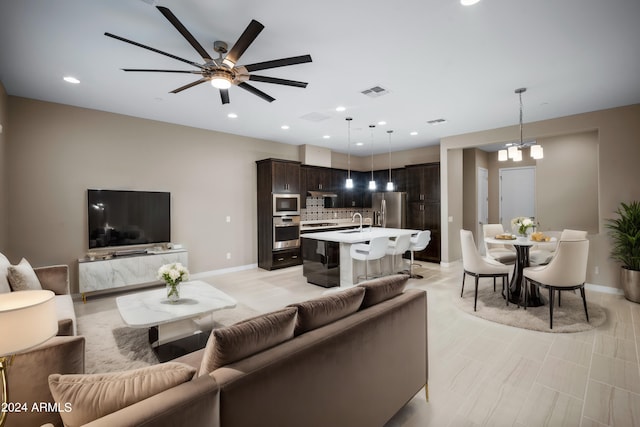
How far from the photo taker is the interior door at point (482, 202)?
771 cm

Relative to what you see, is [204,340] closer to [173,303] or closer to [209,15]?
[173,303]

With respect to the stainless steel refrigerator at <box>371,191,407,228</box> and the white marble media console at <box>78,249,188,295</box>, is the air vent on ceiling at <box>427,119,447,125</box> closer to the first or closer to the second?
the stainless steel refrigerator at <box>371,191,407,228</box>

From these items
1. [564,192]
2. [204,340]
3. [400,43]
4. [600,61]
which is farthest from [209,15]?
[564,192]

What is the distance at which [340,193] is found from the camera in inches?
315

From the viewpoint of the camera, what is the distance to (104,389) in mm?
988

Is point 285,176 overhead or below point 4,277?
overhead

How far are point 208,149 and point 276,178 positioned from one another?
4.81ft

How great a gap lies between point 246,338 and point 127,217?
459 cm

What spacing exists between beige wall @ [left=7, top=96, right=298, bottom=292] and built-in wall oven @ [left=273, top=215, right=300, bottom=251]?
0.64 meters

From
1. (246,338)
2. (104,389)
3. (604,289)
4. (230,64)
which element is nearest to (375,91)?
(230,64)

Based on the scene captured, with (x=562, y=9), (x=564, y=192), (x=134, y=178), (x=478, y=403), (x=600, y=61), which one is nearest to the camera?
(x=478, y=403)

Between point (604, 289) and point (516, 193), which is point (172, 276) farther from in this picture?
point (516, 193)

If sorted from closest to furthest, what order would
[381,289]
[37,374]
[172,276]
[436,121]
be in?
1. [37,374]
2. [381,289]
3. [172,276]
4. [436,121]

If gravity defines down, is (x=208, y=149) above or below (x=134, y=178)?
above
